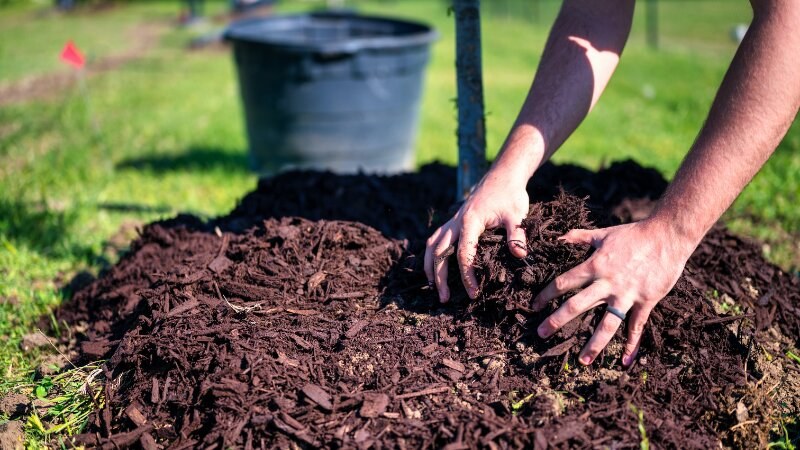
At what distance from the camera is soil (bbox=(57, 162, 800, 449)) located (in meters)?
2.03

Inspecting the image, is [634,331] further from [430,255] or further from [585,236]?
[430,255]

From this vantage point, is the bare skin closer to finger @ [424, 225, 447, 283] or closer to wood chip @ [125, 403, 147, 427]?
finger @ [424, 225, 447, 283]

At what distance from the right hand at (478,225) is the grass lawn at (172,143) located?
3.16ft

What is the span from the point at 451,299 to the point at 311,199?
1.28 m

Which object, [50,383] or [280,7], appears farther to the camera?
[280,7]

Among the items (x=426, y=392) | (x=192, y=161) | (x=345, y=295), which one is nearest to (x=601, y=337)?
(x=426, y=392)

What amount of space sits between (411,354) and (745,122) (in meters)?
1.33

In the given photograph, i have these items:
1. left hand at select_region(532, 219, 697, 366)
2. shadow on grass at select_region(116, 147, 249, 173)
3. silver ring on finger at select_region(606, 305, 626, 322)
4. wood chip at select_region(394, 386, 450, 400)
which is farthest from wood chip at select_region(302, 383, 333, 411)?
shadow on grass at select_region(116, 147, 249, 173)

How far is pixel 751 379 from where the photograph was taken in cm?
223

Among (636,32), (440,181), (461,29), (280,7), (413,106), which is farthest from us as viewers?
(280,7)

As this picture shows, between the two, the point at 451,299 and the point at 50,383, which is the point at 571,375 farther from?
the point at 50,383

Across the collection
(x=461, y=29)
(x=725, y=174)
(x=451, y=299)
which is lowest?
(x=451, y=299)

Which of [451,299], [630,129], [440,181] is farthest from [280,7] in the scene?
[451,299]

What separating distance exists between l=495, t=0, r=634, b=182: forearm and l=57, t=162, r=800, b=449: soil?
0.83ft
